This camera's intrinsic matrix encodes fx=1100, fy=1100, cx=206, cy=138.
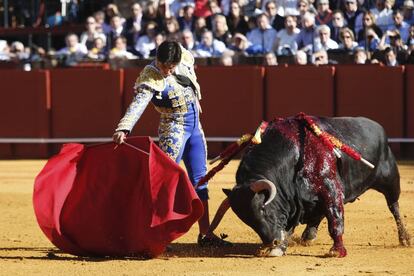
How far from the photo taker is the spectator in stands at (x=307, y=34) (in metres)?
13.1

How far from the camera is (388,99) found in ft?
43.4

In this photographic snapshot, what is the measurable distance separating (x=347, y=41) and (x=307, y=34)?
524 mm

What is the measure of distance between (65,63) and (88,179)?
769 cm

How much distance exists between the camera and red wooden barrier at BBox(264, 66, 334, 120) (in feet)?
43.5

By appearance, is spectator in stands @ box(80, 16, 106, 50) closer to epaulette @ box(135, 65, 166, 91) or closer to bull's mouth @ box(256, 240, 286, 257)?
epaulette @ box(135, 65, 166, 91)

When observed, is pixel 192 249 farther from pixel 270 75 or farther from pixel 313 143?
pixel 270 75

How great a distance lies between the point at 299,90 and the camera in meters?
13.4

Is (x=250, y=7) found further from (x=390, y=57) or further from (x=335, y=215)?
(x=335, y=215)

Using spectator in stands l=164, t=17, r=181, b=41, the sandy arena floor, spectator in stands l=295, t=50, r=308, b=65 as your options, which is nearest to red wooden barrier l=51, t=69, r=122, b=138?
spectator in stands l=164, t=17, r=181, b=41

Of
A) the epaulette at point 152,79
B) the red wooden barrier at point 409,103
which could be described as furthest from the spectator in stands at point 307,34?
the epaulette at point 152,79

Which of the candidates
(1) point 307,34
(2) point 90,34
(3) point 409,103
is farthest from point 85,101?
(3) point 409,103

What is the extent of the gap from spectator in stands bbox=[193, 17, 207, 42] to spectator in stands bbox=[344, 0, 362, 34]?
1810 mm

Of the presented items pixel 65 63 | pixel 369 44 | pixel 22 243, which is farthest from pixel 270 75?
pixel 22 243

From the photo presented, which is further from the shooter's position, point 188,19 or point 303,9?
→ point 188,19
